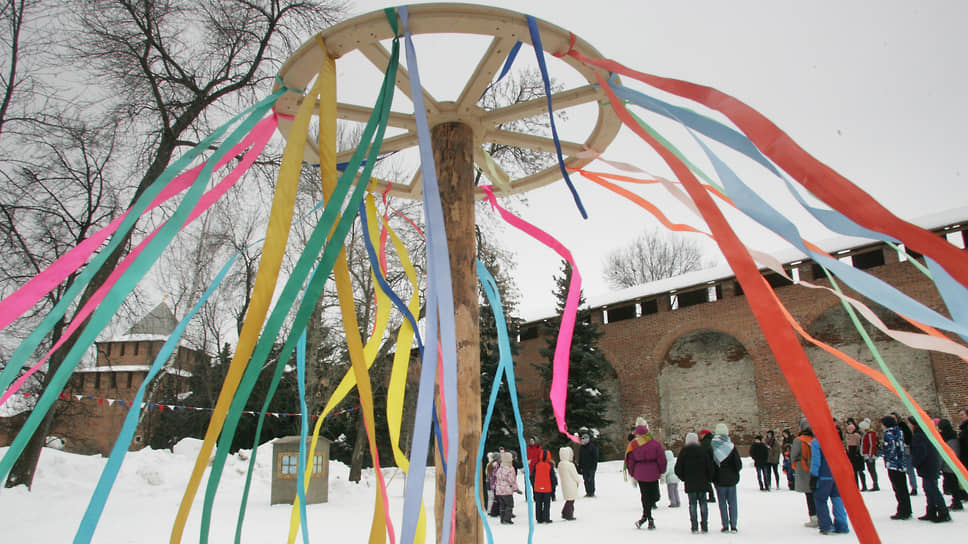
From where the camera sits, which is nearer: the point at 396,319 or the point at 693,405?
the point at 396,319

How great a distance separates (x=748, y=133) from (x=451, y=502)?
5.03 feet

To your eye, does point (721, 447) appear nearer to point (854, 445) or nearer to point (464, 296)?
point (854, 445)

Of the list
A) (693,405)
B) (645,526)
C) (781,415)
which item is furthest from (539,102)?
(693,405)

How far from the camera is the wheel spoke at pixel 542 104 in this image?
3.06m

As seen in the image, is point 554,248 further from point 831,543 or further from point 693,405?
point 693,405

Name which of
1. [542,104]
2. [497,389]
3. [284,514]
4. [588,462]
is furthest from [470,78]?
[588,462]

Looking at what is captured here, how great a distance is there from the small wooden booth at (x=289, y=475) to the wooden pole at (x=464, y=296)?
10.4 m

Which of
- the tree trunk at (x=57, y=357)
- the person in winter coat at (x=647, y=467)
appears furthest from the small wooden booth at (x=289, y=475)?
the person in winter coat at (x=647, y=467)

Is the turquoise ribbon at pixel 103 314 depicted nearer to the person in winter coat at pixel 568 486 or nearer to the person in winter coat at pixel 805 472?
the person in winter coat at pixel 805 472

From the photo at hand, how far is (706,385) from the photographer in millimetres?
22922

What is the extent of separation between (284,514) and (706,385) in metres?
16.8

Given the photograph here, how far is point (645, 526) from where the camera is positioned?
29.0 feet

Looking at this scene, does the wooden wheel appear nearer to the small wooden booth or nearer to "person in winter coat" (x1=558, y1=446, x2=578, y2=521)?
"person in winter coat" (x1=558, y1=446, x2=578, y2=521)

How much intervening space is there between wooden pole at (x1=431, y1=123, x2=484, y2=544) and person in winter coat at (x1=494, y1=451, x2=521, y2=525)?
22.9ft
